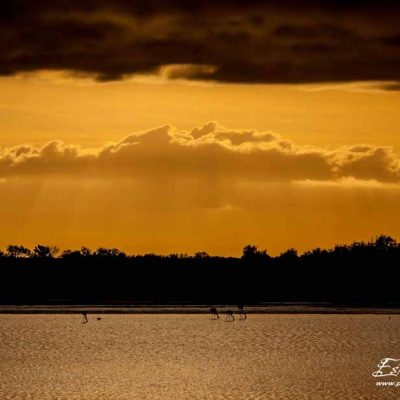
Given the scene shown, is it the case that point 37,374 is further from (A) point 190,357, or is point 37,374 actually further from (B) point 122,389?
(A) point 190,357

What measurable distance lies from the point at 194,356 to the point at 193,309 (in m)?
59.7

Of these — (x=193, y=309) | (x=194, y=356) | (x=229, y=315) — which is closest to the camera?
(x=194, y=356)

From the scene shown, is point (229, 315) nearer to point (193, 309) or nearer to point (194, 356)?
point (193, 309)

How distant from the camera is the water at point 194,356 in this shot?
62469mm

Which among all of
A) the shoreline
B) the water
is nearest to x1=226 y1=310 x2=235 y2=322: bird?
the shoreline

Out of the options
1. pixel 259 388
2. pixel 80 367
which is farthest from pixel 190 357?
pixel 259 388

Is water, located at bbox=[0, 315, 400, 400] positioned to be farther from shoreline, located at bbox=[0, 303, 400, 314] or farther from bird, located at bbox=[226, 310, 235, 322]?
shoreline, located at bbox=[0, 303, 400, 314]

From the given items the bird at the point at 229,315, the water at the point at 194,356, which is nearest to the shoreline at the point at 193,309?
the bird at the point at 229,315

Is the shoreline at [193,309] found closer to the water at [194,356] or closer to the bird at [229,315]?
the bird at [229,315]

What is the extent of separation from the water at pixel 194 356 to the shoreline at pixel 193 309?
189cm

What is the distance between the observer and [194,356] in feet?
283

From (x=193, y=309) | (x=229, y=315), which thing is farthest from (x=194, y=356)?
(x=193, y=309)

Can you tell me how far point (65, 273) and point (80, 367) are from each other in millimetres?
106671

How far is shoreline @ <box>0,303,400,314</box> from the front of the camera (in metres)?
135
